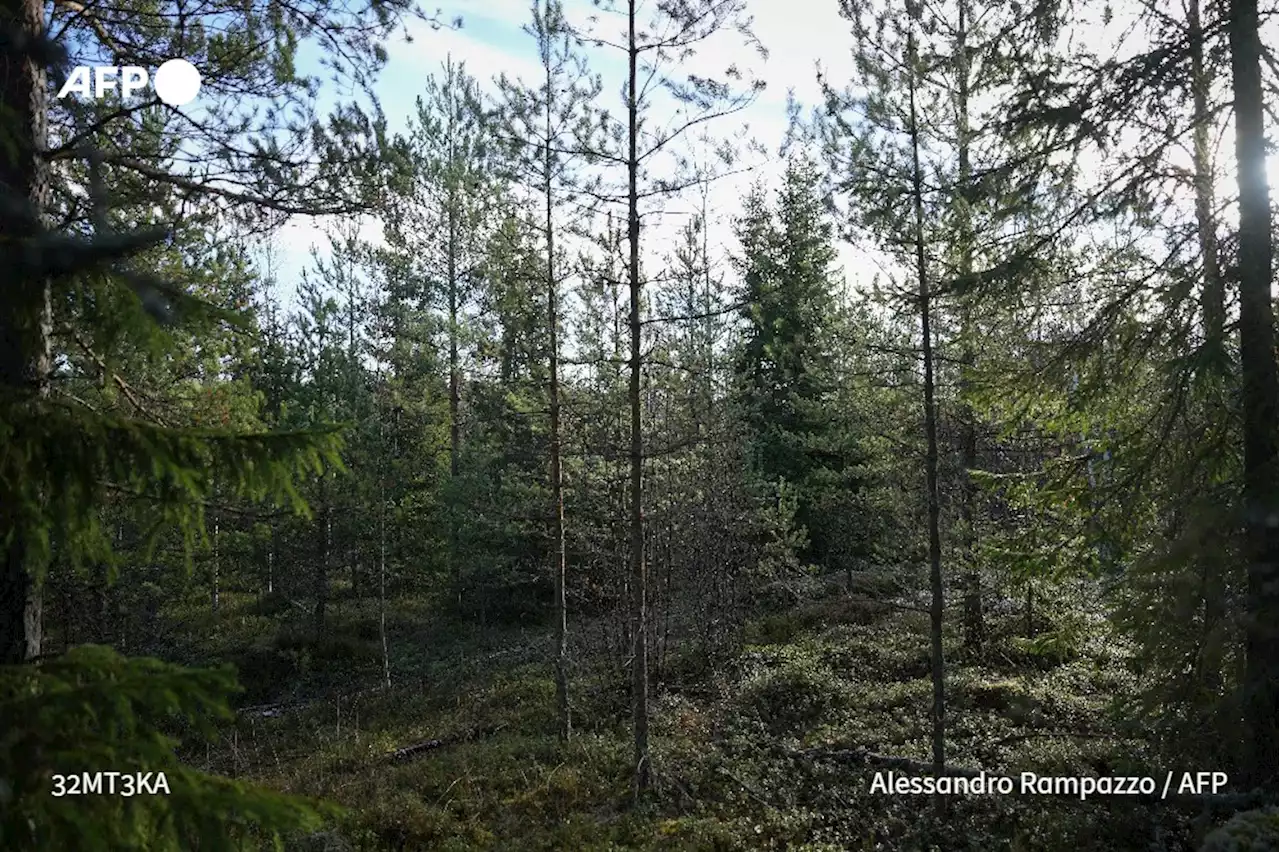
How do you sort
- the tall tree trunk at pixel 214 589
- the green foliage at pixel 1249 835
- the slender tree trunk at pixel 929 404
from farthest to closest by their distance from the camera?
the tall tree trunk at pixel 214 589 → the slender tree trunk at pixel 929 404 → the green foliage at pixel 1249 835

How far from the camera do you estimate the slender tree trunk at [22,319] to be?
3.17m

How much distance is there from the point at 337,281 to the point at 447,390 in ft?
33.3

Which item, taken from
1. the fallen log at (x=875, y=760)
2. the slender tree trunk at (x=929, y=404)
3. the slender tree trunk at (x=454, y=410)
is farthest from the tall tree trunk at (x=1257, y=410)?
the slender tree trunk at (x=454, y=410)

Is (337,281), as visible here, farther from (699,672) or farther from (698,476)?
(699,672)

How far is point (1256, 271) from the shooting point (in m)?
6.22

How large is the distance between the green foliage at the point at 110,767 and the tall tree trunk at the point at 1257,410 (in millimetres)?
6786

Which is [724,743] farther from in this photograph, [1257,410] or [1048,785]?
[1257,410]

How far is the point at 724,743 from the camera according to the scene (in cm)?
1195

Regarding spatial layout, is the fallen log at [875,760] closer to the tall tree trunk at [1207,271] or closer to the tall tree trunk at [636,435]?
the tall tree trunk at [636,435]

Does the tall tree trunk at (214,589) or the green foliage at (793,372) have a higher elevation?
the green foliage at (793,372)

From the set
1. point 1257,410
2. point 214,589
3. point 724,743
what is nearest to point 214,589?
point 214,589

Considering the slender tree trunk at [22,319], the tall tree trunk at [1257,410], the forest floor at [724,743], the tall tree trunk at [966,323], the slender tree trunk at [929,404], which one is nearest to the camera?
the slender tree trunk at [22,319]

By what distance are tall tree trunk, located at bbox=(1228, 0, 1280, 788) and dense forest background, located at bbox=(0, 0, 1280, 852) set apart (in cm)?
3

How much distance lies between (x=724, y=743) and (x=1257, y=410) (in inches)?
333
